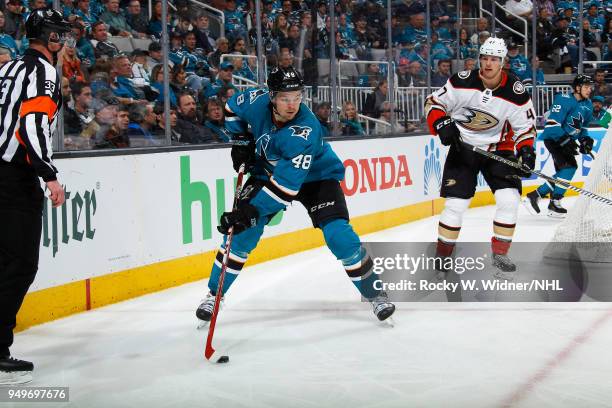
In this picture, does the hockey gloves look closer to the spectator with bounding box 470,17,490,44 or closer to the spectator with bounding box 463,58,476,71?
the spectator with bounding box 463,58,476,71

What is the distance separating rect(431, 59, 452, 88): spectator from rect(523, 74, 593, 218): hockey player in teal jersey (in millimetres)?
1179

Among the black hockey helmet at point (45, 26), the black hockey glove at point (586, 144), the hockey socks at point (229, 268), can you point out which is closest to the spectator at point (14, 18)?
the black hockey helmet at point (45, 26)

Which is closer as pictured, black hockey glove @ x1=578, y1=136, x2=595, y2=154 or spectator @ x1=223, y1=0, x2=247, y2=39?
spectator @ x1=223, y1=0, x2=247, y2=39

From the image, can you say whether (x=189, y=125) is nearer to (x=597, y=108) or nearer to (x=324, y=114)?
(x=324, y=114)

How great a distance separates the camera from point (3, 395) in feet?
10.0

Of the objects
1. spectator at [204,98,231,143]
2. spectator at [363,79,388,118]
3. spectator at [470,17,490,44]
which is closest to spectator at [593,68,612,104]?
spectator at [470,17,490,44]

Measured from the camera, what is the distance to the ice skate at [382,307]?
4113 mm

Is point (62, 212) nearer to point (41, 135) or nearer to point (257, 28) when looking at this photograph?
point (41, 135)

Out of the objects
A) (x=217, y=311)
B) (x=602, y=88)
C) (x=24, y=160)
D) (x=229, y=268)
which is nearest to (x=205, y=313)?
(x=229, y=268)

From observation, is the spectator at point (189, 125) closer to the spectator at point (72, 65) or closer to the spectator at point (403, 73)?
the spectator at point (72, 65)

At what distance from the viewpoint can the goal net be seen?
18.7ft

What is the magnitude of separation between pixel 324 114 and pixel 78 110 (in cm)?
285

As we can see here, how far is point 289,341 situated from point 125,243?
130 centimetres

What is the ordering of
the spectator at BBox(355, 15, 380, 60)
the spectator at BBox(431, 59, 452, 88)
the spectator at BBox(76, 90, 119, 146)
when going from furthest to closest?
1. the spectator at BBox(431, 59, 452, 88)
2. the spectator at BBox(355, 15, 380, 60)
3. the spectator at BBox(76, 90, 119, 146)
